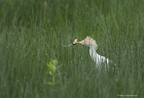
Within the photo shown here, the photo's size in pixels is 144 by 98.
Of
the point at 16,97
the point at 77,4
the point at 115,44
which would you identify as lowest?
the point at 16,97

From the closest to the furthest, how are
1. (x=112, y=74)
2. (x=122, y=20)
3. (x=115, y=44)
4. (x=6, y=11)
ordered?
1. (x=112, y=74)
2. (x=115, y=44)
3. (x=122, y=20)
4. (x=6, y=11)

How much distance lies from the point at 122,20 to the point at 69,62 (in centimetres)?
232

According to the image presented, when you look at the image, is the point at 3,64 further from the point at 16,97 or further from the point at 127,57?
the point at 127,57

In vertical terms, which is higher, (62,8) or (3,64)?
(62,8)

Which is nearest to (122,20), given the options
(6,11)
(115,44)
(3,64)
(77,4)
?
(77,4)

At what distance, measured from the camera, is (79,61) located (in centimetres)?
435

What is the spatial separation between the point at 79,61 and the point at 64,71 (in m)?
A: 0.24

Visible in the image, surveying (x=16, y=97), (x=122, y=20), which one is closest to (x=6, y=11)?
(x=122, y=20)

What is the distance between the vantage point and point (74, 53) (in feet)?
16.1

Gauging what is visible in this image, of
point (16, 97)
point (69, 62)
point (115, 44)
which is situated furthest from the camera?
point (115, 44)

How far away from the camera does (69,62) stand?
4504 mm

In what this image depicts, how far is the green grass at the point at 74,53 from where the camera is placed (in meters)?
3.55

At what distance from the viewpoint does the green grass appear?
3.55m

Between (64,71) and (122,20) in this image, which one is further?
(122,20)
